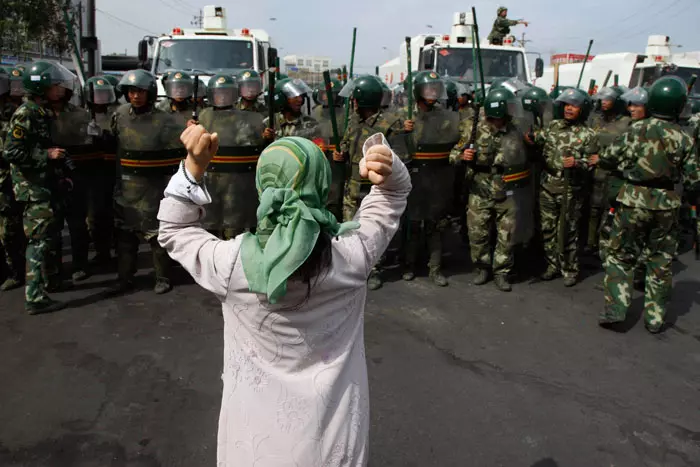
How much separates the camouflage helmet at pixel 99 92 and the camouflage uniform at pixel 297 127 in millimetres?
2021

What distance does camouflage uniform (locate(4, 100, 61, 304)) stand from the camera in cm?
499

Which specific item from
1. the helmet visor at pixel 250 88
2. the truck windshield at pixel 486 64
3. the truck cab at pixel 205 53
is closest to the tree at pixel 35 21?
the truck cab at pixel 205 53

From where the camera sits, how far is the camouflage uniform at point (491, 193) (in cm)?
594

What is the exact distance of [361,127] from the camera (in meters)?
5.80

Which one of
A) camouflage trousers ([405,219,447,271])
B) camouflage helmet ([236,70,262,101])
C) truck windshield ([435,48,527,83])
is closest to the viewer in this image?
camouflage trousers ([405,219,447,271])

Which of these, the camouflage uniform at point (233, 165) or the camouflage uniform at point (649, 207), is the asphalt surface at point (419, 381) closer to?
the camouflage uniform at point (649, 207)

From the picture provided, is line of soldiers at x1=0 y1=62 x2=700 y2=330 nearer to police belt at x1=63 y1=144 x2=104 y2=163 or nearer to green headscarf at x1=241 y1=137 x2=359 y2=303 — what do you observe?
police belt at x1=63 y1=144 x2=104 y2=163

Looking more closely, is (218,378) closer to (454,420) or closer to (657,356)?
(454,420)

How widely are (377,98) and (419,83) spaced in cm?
67

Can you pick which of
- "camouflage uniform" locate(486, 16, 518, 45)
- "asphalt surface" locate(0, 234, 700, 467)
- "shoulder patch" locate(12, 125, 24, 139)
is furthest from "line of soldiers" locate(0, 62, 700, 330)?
"camouflage uniform" locate(486, 16, 518, 45)

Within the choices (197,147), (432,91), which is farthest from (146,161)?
(197,147)

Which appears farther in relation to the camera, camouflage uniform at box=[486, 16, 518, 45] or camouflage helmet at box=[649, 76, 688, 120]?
camouflage uniform at box=[486, 16, 518, 45]

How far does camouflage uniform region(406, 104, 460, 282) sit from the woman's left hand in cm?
441

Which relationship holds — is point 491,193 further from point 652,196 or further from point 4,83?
point 4,83
